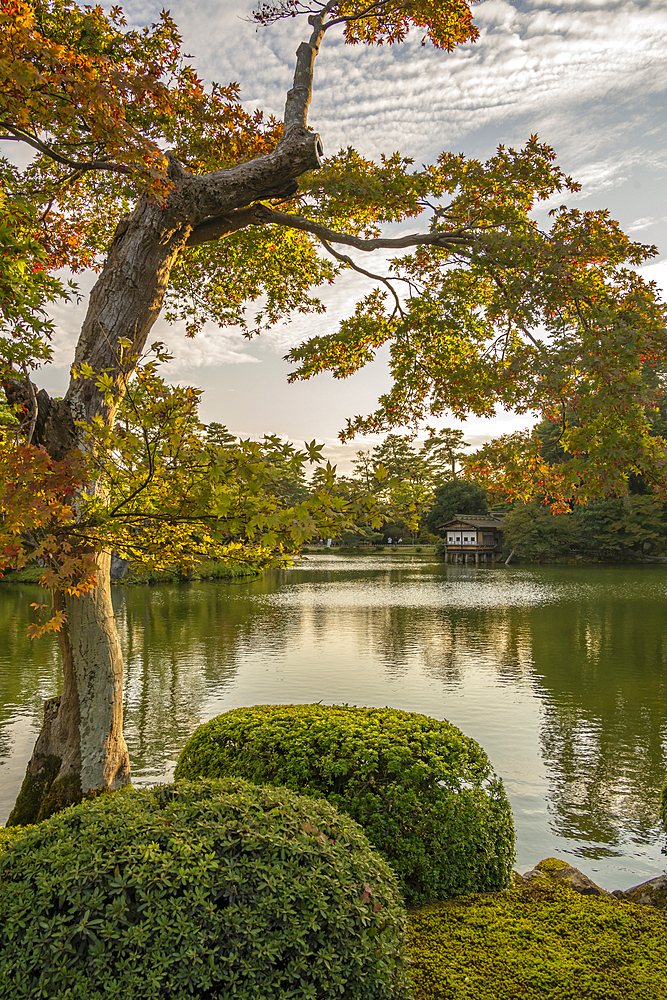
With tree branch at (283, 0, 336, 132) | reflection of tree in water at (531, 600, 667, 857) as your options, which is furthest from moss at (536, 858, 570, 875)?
tree branch at (283, 0, 336, 132)

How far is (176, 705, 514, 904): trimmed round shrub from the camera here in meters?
3.55

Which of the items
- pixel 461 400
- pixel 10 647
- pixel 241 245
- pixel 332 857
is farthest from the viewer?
pixel 10 647

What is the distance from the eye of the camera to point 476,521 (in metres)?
55.6

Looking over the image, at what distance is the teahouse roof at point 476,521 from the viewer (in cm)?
5516

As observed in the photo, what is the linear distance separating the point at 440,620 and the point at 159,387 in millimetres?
18340

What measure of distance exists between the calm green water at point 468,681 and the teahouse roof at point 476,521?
2953 cm

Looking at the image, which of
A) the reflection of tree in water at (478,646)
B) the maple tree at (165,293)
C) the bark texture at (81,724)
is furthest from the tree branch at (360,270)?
the reflection of tree in water at (478,646)

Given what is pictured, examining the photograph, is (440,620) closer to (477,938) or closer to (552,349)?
(552,349)

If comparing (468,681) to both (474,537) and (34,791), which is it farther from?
(474,537)

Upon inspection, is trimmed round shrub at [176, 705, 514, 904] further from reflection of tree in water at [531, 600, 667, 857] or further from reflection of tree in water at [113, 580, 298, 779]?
reflection of tree in water at [113, 580, 298, 779]

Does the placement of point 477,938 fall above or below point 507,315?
below

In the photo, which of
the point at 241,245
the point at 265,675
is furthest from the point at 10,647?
the point at 241,245

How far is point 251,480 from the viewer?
125 inches

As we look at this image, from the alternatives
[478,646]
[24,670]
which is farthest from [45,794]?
[478,646]
